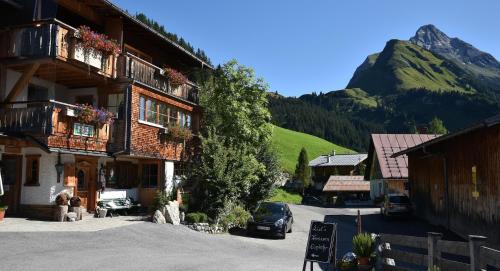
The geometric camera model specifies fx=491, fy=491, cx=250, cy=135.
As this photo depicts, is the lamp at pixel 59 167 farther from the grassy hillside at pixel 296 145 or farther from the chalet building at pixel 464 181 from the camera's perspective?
the grassy hillside at pixel 296 145

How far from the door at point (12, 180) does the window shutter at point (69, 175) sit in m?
1.75

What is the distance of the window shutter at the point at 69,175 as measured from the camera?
19406 mm

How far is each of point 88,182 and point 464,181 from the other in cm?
1620

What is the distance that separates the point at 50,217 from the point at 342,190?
4785 centimetres

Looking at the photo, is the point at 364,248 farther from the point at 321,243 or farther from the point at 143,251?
the point at 143,251

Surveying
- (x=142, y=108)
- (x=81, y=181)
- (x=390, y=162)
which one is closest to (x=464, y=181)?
(x=142, y=108)

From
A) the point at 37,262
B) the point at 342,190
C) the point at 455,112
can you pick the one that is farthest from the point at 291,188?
the point at 455,112

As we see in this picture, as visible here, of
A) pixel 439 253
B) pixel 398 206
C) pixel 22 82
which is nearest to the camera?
pixel 439 253

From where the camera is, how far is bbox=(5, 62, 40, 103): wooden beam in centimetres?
1827

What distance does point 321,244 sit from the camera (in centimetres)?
1095

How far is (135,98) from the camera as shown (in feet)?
72.1

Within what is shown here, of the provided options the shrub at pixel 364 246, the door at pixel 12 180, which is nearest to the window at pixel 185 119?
the door at pixel 12 180

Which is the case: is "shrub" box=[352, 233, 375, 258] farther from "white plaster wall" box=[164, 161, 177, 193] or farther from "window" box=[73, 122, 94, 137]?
"white plaster wall" box=[164, 161, 177, 193]

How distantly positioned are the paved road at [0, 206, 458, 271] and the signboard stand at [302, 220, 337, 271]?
2327 millimetres
